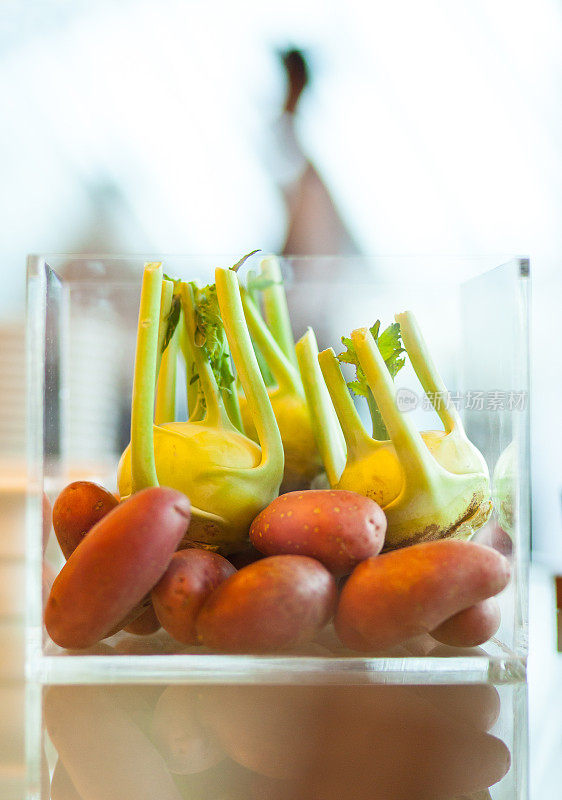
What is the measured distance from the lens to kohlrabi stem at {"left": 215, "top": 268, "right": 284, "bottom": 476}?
0.39 m

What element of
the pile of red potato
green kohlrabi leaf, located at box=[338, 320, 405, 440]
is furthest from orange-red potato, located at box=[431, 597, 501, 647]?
green kohlrabi leaf, located at box=[338, 320, 405, 440]

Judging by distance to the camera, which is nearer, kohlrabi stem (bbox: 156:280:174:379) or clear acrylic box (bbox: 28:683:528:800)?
clear acrylic box (bbox: 28:683:528:800)

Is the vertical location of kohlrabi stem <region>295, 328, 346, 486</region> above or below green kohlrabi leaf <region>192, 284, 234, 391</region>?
below

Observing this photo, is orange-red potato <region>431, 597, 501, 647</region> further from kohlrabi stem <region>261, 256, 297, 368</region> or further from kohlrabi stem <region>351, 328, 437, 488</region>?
kohlrabi stem <region>261, 256, 297, 368</region>

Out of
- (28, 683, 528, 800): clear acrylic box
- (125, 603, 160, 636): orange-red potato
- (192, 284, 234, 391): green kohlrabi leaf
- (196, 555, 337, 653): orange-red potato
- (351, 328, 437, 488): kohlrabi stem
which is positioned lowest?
(28, 683, 528, 800): clear acrylic box

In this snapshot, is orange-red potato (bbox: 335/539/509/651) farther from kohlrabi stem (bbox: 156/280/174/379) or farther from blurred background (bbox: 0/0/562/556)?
blurred background (bbox: 0/0/562/556)

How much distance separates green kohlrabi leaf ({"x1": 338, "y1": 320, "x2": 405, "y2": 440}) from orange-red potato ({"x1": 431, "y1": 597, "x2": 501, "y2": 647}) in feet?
0.34

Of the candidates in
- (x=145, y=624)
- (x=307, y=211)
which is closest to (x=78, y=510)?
(x=145, y=624)

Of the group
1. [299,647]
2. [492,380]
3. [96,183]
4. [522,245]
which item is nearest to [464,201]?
[522,245]

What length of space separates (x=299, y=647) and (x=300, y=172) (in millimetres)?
822

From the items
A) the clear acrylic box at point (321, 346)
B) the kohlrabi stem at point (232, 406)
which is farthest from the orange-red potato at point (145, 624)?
the kohlrabi stem at point (232, 406)

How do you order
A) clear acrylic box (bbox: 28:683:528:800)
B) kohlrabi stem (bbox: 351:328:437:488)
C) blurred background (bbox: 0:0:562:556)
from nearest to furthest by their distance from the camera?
clear acrylic box (bbox: 28:683:528:800), kohlrabi stem (bbox: 351:328:437:488), blurred background (bbox: 0:0:562:556)

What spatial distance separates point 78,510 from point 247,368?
114mm

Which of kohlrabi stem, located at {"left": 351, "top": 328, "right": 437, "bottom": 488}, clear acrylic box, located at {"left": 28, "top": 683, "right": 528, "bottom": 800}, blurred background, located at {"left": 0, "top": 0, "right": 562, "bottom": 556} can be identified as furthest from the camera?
blurred background, located at {"left": 0, "top": 0, "right": 562, "bottom": 556}
